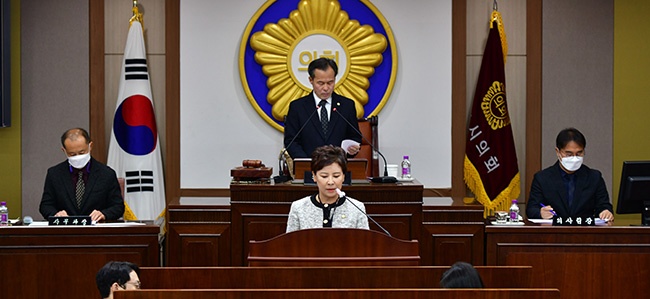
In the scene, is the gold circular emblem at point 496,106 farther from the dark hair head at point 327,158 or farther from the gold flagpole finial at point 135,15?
the dark hair head at point 327,158

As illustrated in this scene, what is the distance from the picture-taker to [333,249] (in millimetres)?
4523

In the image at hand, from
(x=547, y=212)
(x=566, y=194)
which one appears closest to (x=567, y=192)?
(x=566, y=194)

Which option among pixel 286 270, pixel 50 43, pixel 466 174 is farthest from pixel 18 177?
pixel 286 270

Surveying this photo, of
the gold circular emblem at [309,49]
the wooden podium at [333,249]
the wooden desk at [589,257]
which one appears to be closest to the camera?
the wooden podium at [333,249]

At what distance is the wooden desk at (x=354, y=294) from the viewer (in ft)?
11.5

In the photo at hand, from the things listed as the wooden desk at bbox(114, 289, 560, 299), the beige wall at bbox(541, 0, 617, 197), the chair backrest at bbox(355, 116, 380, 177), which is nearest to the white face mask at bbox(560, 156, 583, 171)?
the chair backrest at bbox(355, 116, 380, 177)

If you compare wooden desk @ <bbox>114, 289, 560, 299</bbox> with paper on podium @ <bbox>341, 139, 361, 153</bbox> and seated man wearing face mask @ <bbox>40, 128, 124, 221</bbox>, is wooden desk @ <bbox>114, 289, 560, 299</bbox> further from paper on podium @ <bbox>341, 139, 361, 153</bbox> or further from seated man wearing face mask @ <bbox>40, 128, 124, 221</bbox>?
seated man wearing face mask @ <bbox>40, 128, 124, 221</bbox>

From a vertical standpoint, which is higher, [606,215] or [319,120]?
[319,120]

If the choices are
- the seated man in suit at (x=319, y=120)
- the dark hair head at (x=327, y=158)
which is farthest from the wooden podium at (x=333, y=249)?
the seated man in suit at (x=319, y=120)

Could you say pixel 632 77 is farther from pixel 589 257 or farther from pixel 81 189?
pixel 81 189

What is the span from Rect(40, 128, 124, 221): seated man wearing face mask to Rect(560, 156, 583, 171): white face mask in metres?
2.71

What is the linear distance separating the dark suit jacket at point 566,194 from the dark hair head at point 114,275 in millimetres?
2825

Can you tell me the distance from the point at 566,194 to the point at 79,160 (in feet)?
9.69

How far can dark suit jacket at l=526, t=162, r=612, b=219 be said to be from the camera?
5.98 meters
